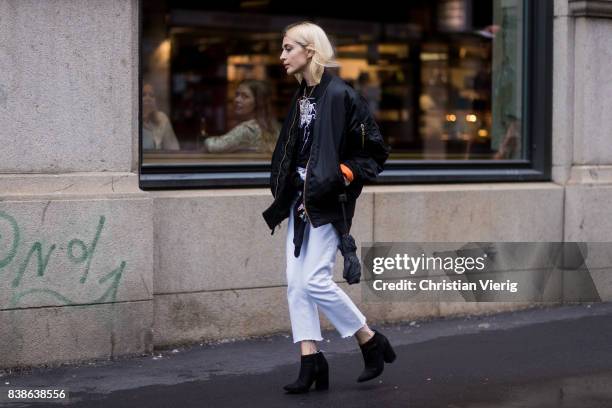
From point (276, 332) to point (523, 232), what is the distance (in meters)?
2.39

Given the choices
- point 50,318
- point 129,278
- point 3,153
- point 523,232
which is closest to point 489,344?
point 523,232

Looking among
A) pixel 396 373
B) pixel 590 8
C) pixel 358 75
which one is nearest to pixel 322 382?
pixel 396 373

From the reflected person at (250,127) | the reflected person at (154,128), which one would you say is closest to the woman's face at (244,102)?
the reflected person at (250,127)

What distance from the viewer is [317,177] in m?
5.72

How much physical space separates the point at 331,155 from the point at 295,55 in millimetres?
593

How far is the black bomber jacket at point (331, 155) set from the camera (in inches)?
226

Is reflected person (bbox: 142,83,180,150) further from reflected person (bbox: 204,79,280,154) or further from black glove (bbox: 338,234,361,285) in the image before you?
black glove (bbox: 338,234,361,285)

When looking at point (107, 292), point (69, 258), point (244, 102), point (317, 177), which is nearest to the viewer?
point (317, 177)

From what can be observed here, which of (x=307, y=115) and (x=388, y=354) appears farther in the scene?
(x=388, y=354)

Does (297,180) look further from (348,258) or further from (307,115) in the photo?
(348,258)

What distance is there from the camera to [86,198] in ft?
22.2

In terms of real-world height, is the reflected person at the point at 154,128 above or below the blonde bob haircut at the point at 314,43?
below

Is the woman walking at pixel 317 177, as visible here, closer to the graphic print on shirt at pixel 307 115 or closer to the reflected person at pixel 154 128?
the graphic print on shirt at pixel 307 115

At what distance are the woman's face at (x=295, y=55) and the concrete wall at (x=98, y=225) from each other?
1.49 metres
